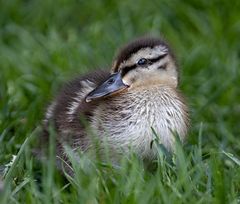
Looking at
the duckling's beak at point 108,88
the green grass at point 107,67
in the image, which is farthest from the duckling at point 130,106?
the green grass at point 107,67

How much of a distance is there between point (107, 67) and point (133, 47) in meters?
0.53

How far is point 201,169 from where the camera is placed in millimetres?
3984

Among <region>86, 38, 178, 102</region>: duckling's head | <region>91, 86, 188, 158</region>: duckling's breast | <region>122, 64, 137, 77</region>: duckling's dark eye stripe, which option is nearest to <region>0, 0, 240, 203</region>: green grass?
<region>91, 86, 188, 158</region>: duckling's breast

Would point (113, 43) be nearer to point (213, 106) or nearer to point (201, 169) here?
point (213, 106)

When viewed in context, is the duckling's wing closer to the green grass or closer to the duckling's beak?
the duckling's beak

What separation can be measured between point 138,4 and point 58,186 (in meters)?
3.17

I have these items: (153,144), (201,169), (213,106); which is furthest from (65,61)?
(201,169)

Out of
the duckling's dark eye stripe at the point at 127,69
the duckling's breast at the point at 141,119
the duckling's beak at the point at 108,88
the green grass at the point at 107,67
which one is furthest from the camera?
the duckling's dark eye stripe at the point at 127,69

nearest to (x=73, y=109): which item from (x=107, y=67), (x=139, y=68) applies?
(x=139, y=68)

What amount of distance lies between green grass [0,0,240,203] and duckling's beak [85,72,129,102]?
426 millimetres

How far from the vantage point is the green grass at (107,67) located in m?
3.73

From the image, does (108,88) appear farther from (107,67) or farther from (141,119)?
(107,67)

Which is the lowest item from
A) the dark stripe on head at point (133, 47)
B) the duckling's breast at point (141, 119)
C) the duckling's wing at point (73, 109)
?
the duckling's breast at point (141, 119)

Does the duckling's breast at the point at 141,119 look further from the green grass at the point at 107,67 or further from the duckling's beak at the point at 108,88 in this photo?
the green grass at the point at 107,67
